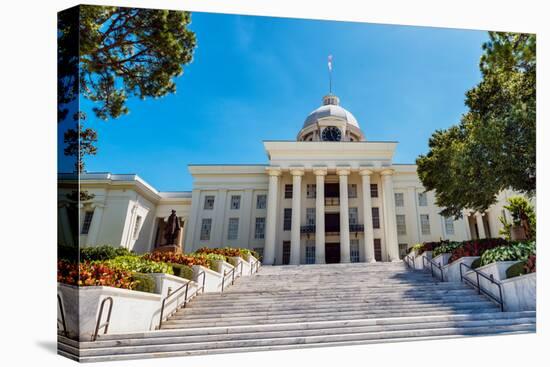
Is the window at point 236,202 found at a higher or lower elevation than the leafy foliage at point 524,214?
higher

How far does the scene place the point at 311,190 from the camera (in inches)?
971

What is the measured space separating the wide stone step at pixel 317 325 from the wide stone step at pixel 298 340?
0.22 metres

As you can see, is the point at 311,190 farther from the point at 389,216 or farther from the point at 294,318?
the point at 294,318

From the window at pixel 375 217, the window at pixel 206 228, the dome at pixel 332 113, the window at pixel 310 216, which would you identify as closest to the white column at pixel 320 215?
the window at pixel 310 216

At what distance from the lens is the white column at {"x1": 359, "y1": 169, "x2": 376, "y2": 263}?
72.4ft

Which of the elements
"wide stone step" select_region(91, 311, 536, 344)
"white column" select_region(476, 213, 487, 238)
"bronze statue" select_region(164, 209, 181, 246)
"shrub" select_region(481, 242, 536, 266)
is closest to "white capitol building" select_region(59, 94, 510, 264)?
"white column" select_region(476, 213, 487, 238)

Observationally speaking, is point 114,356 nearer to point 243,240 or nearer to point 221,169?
point 243,240

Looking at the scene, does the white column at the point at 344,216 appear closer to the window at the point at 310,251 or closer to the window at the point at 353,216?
the window at the point at 353,216

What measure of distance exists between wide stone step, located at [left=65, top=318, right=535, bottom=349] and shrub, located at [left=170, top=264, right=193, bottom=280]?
3167 mm

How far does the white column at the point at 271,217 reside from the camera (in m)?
21.6

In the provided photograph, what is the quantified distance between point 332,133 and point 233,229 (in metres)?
13.6

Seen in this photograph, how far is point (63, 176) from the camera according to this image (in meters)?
5.79

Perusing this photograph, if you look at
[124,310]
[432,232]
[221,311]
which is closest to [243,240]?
[432,232]

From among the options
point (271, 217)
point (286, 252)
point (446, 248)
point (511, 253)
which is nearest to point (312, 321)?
point (511, 253)
